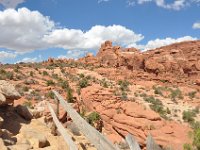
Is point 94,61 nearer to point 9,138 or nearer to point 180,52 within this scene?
point 180,52

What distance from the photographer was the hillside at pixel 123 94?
16781 mm

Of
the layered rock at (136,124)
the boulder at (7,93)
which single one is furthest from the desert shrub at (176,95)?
the boulder at (7,93)

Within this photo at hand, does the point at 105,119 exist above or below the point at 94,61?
below

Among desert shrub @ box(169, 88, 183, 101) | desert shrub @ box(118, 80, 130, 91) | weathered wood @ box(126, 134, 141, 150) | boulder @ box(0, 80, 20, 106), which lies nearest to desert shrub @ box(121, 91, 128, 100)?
desert shrub @ box(118, 80, 130, 91)

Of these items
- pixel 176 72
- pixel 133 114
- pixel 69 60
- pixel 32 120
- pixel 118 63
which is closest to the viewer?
pixel 32 120

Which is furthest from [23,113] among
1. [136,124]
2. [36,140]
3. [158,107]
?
[158,107]

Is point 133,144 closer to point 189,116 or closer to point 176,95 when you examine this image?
point 189,116

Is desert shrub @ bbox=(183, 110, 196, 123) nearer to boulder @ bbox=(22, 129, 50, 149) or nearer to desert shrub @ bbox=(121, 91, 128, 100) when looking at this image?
desert shrub @ bbox=(121, 91, 128, 100)

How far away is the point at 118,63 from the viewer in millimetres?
61031

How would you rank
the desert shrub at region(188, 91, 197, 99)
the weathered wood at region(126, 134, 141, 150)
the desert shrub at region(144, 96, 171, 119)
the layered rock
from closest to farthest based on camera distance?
the weathered wood at region(126, 134, 141, 150) → the layered rock → the desert shrub at region(144, 96, 171, 119) → the desert shrub at region(188, 91, 197, 99)

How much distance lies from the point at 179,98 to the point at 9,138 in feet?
103

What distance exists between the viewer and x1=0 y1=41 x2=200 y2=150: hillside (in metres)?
16.8

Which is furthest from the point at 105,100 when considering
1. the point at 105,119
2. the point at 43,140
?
the point at 43,140

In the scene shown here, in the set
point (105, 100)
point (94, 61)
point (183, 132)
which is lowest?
point (183, 132)
